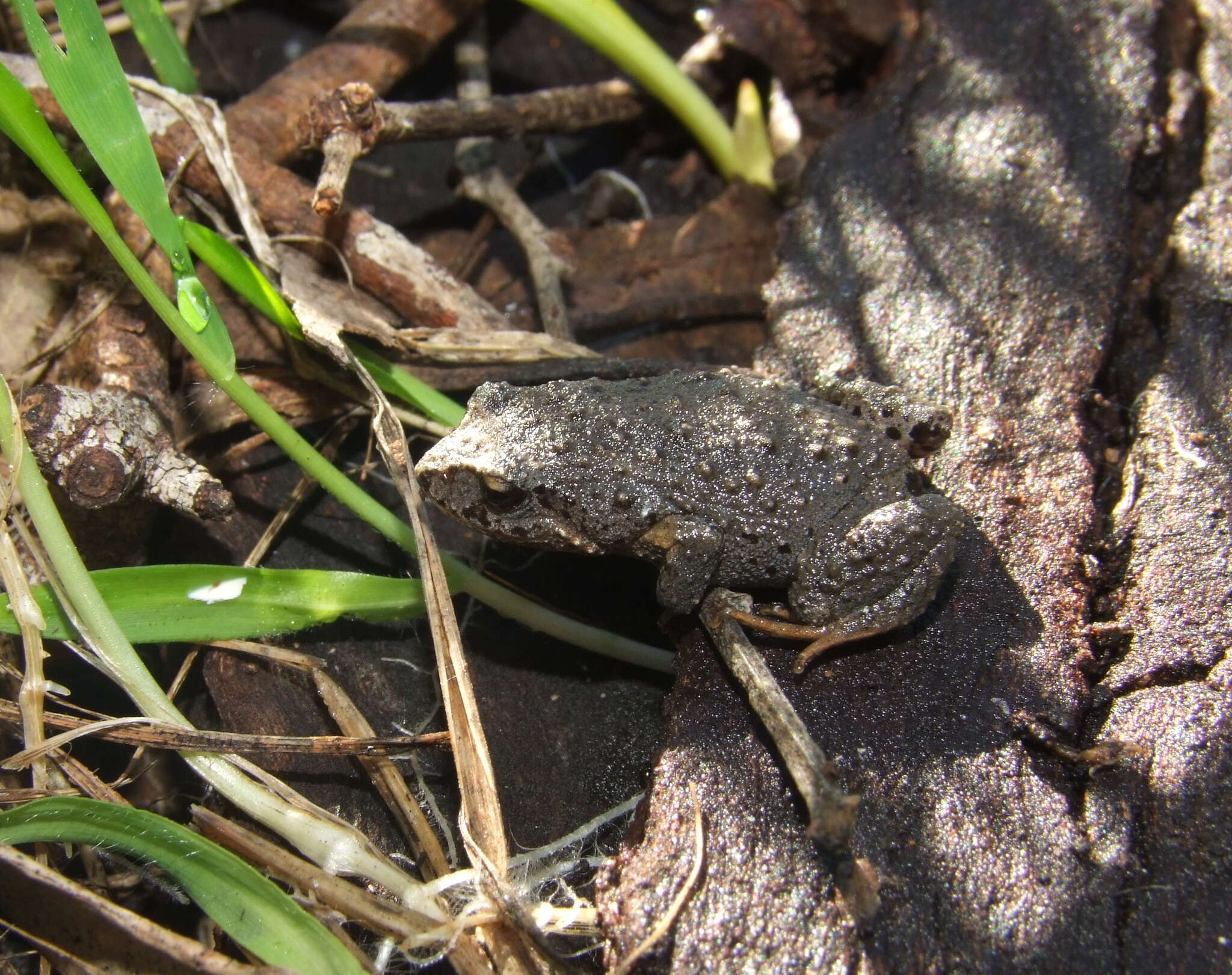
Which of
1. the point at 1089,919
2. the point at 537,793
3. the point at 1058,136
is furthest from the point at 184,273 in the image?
the point at 1058,136

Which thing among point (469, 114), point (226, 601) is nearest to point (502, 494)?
point (226, 601)

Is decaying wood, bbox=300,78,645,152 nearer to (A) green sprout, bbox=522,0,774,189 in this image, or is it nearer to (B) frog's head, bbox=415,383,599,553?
(A) green sprout, bbox=522,0,774,189

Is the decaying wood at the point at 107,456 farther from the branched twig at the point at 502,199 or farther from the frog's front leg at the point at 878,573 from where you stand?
the frog's front leg at the point at 878,573

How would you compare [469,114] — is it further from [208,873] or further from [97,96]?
[208,873]

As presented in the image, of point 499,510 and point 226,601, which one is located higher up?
point 499,510

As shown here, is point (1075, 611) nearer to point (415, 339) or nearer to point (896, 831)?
point (896, 831)

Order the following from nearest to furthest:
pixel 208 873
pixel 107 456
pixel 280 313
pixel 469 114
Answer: pixel 208 873, pixel 107 456, pixel 280 313, pixel 469 114

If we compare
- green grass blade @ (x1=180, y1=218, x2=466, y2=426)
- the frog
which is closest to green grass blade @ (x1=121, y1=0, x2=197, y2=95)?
green grass blade @ (x1=180, y1=218, x2=466, y2=426)
